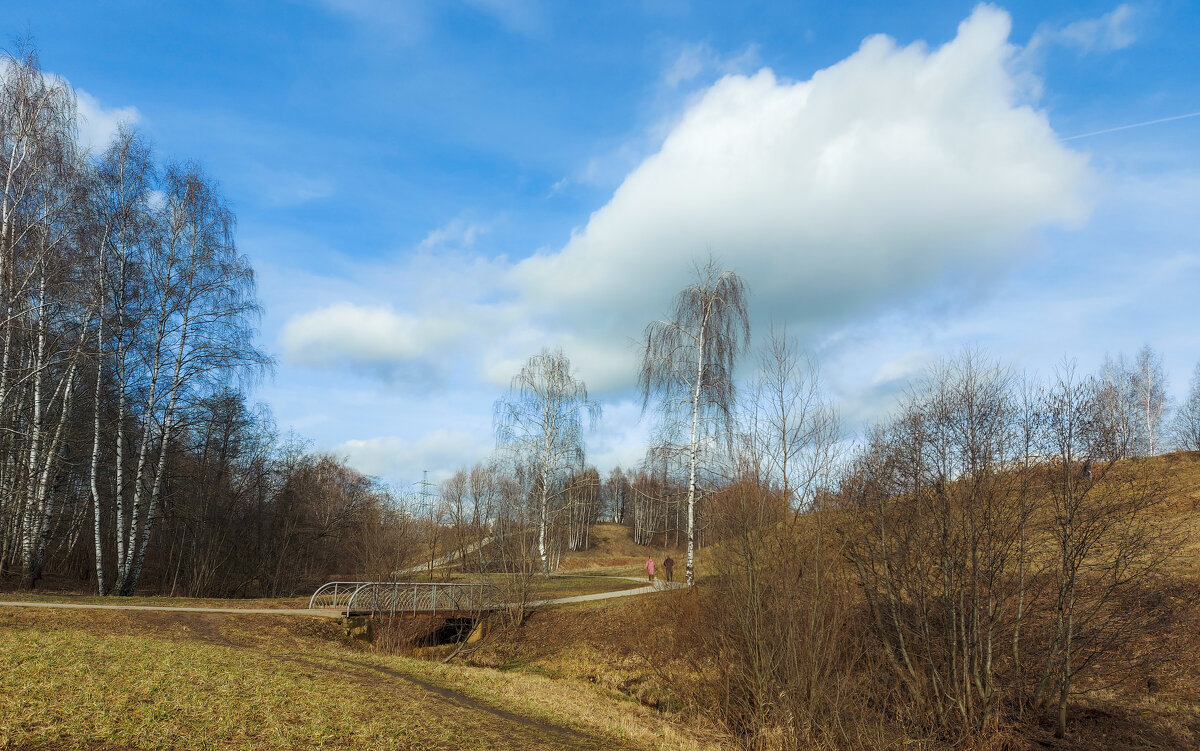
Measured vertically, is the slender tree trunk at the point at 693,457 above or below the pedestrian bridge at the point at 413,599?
above

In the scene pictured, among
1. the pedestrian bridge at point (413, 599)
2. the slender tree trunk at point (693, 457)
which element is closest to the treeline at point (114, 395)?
the pedestrian bridge at point (413, 599)

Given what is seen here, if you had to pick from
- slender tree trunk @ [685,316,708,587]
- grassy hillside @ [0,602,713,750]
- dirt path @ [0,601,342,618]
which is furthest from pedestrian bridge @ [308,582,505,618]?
slender tree trunk @ [685,316,708,587]

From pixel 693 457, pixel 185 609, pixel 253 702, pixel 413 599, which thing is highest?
pixel 693 457

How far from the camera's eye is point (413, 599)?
826 inches

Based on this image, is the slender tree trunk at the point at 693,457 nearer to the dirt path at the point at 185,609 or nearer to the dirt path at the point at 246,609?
the dirt path at the point at 246,609

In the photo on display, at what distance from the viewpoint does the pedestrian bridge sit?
65.2 feet

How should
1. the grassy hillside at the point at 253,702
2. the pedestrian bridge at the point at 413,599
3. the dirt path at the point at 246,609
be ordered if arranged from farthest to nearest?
the pedestrian bridge at the point at 413,599 < the dirt path at the point at 246,609 < the grassy hillside at the point at 253,702

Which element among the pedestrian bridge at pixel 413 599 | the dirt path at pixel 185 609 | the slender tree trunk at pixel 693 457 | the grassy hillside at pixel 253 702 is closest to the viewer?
the grassy hillside at pixel 253 702

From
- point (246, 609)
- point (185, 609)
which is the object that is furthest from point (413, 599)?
point (185, 609)

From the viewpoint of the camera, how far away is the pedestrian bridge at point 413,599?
782 inches

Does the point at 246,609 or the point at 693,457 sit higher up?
the point at 693,457

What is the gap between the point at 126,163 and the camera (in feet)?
69.9

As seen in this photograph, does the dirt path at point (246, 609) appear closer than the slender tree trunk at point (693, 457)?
Yes

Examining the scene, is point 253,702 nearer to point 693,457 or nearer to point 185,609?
point 185,609
